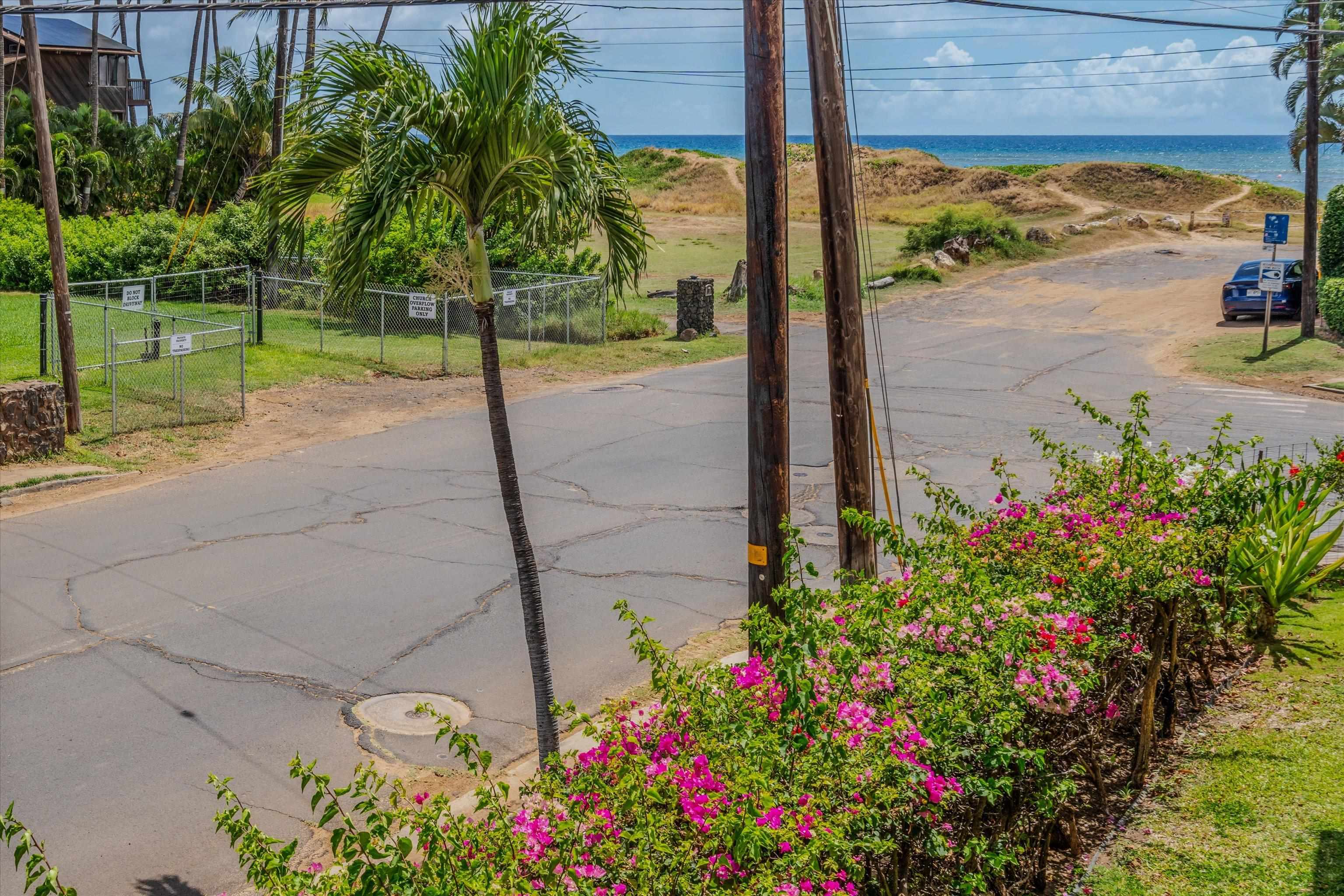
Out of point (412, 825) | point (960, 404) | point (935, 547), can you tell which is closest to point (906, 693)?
point (935, 547)

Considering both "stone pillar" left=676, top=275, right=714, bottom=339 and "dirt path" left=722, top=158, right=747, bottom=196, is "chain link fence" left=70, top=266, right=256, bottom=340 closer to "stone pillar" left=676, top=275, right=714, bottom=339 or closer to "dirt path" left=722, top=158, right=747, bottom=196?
"stone pillar" left=676, top=275, right=714, bottom=339

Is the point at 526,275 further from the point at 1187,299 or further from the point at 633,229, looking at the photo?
the point at 633,229

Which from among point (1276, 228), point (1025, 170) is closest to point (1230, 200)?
point (1025, 170)

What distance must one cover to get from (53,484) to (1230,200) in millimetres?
59507

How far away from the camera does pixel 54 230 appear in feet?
52.6

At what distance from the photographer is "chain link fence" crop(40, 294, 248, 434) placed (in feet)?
59.1

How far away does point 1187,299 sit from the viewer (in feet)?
104

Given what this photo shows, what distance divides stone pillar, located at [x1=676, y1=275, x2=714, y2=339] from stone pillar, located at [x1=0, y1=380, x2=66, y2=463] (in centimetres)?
1441

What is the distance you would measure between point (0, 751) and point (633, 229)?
568 cm

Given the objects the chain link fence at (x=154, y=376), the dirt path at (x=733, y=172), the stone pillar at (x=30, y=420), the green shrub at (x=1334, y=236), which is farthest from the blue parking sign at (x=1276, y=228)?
the dirt path at (x=733, y=172)

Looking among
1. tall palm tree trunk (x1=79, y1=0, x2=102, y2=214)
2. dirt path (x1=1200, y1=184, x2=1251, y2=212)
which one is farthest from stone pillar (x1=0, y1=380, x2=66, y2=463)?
dirt path (x1=1200, y1=184, x2=1251, y2=212)

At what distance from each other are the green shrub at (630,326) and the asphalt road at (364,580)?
5.67 meters

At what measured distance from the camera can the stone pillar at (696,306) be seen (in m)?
27.5

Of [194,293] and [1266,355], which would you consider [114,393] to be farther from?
[1266,355]
